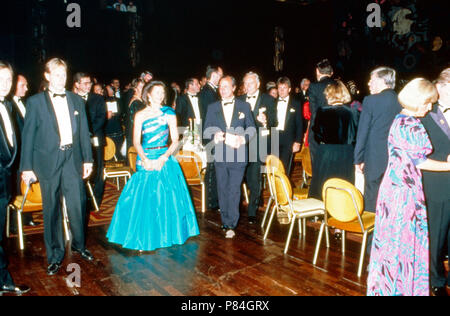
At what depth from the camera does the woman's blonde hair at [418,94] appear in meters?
2.31

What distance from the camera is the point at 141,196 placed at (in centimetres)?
374

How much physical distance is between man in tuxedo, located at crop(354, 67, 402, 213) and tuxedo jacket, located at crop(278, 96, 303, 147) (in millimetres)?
1886

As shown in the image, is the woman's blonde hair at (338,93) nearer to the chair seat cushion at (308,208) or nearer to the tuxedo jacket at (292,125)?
the chair seat cushion at (308,208)

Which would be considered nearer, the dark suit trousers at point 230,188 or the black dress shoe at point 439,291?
the black dress shoe at point 439,291

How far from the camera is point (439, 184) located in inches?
108

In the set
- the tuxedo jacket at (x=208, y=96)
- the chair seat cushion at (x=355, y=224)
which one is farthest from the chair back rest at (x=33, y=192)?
the chair seat cushion at (x=355, y=224)

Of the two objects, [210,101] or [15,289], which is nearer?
[15,289]

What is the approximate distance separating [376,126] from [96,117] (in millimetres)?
3555

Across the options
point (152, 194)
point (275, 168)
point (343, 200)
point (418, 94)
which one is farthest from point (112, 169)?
point (418, 94)

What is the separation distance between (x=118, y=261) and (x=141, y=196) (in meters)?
0.68

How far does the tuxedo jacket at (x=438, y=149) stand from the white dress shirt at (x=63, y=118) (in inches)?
117

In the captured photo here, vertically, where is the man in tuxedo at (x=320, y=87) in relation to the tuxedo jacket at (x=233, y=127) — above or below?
above

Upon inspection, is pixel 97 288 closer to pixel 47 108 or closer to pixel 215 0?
pixel 47 108

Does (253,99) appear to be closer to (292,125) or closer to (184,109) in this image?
(292,125)
